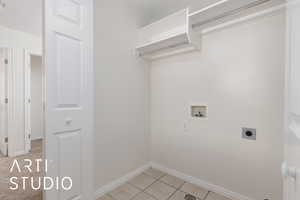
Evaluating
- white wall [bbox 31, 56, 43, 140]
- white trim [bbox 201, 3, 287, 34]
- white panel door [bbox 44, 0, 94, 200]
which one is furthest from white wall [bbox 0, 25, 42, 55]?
white trim [bbox 201, 3, 287, 34]

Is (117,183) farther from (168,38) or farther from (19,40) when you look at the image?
(19,40)

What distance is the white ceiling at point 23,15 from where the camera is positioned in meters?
1.91

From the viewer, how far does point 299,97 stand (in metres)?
0.51

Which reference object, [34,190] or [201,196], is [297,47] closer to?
[201,196]

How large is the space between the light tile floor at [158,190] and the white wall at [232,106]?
0.16 meters

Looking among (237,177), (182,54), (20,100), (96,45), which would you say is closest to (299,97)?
(237,177)

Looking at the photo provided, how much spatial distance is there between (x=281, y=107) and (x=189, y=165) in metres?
1.28

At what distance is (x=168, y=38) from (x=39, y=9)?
2.00 metres

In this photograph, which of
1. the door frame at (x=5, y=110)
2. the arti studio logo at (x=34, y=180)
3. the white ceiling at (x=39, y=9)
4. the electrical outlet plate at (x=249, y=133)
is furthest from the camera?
the door frame at (x=5, y=110)

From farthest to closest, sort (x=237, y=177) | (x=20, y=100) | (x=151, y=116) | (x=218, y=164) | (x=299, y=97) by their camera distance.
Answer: (x=20, y=100) → (x=151, y=116) → (x=218, y=164) → (x=237, y=177) → (x=299, y=97)

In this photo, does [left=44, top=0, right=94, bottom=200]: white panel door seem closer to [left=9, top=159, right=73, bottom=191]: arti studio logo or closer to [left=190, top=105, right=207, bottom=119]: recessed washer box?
[left=9, top=159, right=73, bottom=191]: arti studio logo

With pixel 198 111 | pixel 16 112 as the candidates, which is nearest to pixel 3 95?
pixel 16 112

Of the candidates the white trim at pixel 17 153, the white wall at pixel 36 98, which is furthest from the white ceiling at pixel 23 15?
the white trim at pixel 17 153

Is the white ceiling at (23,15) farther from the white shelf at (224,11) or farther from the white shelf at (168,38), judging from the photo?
the white shelf at (224,11)
